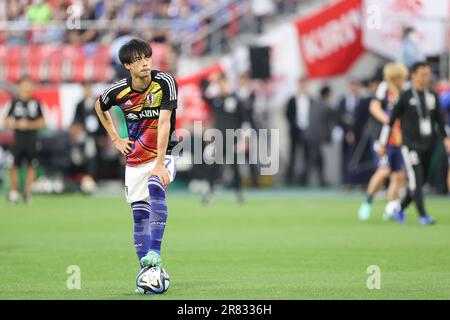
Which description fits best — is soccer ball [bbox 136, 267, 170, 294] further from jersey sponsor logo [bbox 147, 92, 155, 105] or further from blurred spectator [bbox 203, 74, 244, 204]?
blurred spectator [bbox 203, 74, 244, 204]

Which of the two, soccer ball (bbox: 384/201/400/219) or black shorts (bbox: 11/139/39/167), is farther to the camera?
black shorts (bbox: 11/139/39/167)

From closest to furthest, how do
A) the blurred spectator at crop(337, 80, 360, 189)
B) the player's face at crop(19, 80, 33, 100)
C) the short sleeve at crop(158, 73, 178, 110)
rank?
the short sleeve at crop(158, 73, 178, 110), the player's face at crop(19, 80, 33, 100), the blurred spectator at crop(337, 80, 360, 189)

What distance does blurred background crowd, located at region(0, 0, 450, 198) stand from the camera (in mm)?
27938

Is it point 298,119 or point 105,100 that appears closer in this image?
point 105,100

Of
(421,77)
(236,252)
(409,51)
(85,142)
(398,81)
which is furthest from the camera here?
(85,142)

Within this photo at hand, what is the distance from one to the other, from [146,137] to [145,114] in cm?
22

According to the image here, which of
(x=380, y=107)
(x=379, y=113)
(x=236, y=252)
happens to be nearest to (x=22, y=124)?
(x=380, y=107)

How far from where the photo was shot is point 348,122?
29422 mm

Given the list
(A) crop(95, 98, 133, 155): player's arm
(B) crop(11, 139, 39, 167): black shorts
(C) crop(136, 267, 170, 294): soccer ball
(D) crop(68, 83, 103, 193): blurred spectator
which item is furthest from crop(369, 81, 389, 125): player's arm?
(D) crop(68, 83, 103, 193): blurred spectator

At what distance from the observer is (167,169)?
1052 cm

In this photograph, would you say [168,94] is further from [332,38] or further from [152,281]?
[332,38]

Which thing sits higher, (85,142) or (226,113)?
(226,113)
